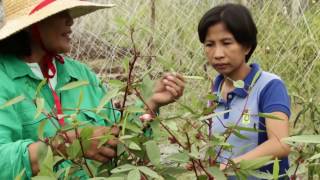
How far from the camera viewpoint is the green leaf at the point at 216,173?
102cm

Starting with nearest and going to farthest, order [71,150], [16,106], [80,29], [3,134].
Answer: [71,150]
[3,134]
[16,106]
[80,29]

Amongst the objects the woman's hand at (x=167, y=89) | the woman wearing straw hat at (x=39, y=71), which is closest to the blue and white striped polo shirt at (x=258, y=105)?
the woman's hand at (x=167, y=89)

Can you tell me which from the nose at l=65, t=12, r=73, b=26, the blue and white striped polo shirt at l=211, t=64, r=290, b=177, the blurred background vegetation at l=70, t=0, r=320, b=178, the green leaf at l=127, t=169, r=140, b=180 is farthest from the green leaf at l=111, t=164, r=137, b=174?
the blurred background vegetation at l=70, t=0, r=320, b=178

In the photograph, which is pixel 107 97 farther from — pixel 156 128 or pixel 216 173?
pixel 216 173

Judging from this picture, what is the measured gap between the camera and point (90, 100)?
1.67m

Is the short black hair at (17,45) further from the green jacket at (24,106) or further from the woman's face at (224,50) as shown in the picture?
the woman's face at (224,50)

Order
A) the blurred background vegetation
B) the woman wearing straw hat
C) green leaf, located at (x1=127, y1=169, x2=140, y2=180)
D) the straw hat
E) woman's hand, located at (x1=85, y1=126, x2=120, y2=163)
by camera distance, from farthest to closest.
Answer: the blurred background vegetation < the straw hat < the woman wearing straw hat < woman's hand, located at (x1=85, y1=126, x2=120, y2=163) < green leaf, located at (x1=127, y1=169, x2=140, y2=180)

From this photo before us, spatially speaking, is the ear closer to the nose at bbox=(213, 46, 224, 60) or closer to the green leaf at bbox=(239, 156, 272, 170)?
the nose at bbox=(213, 46, 224, 60)

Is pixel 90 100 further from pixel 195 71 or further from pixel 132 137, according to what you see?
pixel 195 71

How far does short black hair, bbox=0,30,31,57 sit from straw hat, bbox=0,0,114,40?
0.10 feet

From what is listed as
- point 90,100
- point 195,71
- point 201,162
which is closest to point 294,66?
point 195,71

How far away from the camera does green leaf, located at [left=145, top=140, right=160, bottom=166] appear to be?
1.03 meters

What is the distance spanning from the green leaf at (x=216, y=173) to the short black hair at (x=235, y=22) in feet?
2.83

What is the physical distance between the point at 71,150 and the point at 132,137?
0.38ft
